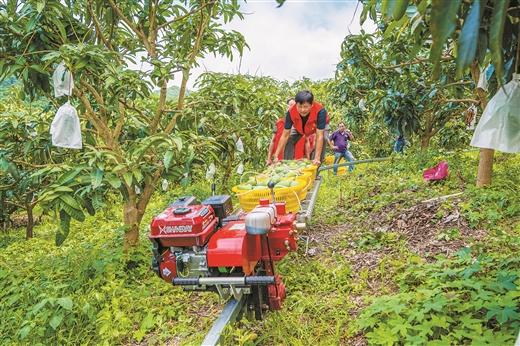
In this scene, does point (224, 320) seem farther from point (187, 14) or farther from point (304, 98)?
point (187, 14)

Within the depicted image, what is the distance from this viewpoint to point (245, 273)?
2357 millimetres

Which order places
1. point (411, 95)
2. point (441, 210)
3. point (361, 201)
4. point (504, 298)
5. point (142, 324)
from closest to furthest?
1. point (504, 298)
2. point (142, 324)
3. point (441, 210)
4. point (361, 201)
5. point (411, 95)

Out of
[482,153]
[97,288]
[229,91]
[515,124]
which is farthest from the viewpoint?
[229,91]

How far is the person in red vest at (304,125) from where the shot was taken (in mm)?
4863

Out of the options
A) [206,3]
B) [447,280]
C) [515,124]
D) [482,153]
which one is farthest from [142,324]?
[482,153]

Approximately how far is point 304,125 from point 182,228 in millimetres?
3075

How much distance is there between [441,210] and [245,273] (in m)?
2.78

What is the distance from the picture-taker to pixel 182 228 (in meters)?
2.46

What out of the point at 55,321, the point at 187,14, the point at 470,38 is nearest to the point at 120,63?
Answer: the point at 187,14

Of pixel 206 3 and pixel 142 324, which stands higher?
pixel 206 3

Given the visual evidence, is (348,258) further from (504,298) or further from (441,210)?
(504,298)

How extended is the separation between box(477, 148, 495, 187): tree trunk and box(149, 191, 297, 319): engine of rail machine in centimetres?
324

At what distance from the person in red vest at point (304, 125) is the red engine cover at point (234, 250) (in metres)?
2.29

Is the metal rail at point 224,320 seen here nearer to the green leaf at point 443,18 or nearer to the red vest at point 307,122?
the green leaf at point 443,18
